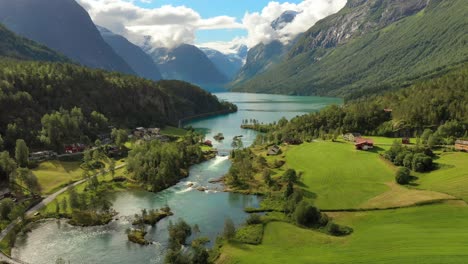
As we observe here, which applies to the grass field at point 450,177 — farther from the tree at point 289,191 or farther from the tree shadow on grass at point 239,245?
the tree shadow on grass at point 239,245

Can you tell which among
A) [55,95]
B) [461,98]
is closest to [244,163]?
[461,98]

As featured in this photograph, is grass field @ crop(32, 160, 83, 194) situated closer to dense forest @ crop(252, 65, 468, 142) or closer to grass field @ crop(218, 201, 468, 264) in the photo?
grass field @ crop(218, 201, 468, 264)

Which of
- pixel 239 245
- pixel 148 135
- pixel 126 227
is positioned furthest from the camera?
pixel 148 135

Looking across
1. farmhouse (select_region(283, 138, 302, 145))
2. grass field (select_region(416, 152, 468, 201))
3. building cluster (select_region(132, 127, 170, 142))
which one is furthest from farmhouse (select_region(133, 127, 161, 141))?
grass field (select_region(416, 152, 468, 201))

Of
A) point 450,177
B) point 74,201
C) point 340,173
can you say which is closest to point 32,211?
point 74,201

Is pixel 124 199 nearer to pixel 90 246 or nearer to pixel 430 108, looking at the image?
pixel 90 246

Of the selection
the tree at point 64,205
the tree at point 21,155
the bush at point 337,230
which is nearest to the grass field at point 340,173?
the bush at point 337,230

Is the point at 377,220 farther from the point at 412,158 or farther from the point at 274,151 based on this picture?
the point at 274,151
